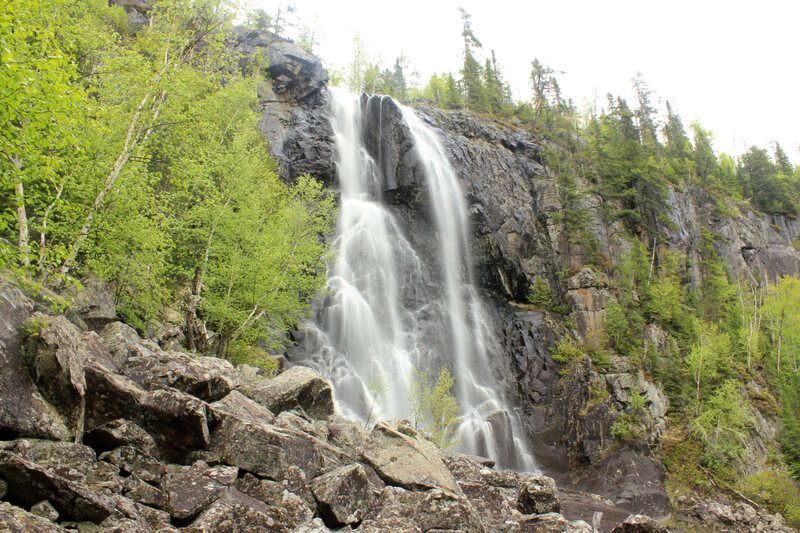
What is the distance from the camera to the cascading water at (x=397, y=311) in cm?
2505

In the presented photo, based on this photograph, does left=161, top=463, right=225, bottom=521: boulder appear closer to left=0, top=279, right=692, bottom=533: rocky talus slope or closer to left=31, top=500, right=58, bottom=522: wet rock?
left=0, top=279, right=692, bottom=533: rocky talus slope

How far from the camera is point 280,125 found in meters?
36.9

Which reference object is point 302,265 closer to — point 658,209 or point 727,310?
point 658,209

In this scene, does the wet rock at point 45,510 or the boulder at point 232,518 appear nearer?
the wet rock at point 45,510

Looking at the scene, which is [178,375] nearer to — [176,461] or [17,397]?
[176,461]

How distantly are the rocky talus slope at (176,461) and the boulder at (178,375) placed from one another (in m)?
0.02

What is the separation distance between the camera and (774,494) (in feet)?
87.4

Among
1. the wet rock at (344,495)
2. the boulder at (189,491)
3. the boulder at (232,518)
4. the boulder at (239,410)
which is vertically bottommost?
the wet rock at (344,495)

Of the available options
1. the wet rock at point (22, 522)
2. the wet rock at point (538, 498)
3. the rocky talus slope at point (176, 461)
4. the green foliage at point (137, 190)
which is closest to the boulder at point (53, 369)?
the rocky talus slope at point (176, 461)

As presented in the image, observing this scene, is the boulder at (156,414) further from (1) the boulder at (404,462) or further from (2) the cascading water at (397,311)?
(2) the cascading water at (397,311)

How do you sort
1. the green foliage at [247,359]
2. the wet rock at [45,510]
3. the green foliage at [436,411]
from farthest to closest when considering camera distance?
the green foliage at [436,411]
the green foliage at [247,359]
the wet rock at [45,510]

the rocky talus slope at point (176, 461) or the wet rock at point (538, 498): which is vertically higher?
the rocky talus slope at point (176, 461)

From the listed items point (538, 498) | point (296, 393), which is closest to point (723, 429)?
point (538, 498)

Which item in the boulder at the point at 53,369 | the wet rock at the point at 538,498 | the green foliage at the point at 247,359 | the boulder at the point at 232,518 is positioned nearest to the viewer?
the boulder at the point at 232,518
